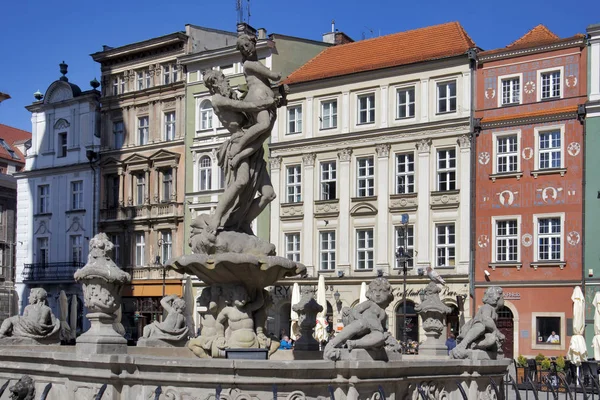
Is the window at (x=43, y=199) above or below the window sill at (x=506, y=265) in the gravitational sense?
above

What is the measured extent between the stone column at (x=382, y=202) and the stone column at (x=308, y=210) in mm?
3205

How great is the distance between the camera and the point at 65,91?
183ft

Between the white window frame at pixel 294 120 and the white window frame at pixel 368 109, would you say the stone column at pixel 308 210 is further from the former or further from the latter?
the white window frame at pixel 368 109

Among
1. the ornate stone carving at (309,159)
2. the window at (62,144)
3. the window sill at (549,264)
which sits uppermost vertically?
the window at (62,144)

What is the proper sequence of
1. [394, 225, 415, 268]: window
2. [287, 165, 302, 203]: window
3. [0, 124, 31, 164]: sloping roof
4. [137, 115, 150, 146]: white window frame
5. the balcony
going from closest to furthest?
[394, 225, 415, 268]: window → [287, 165, 302, 203]: window → [137, 115, 150, 146]: white window frame → the balcony → [0, 124, 31, 164]: sloping roof

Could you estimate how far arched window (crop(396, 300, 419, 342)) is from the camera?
4038 cm

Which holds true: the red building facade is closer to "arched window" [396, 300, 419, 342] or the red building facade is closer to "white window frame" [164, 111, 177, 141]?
"arched window" [396, 300, 419, 342]

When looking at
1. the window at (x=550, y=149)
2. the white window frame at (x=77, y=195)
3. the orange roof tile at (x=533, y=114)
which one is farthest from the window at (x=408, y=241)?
the white window frame at (x=77, y=195)

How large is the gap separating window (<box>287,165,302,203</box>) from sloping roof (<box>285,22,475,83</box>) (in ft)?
12.4

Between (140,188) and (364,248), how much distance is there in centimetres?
1382

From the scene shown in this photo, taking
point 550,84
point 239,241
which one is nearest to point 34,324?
point 239,241

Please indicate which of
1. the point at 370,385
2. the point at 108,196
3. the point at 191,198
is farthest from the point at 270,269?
the point at 108,196

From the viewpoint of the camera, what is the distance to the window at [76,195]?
2138 inches

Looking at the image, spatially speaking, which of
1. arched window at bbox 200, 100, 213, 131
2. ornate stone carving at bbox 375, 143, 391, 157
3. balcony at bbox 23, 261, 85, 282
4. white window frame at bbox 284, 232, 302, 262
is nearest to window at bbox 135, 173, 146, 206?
balcony at bbox 23, 261, 85, 282
